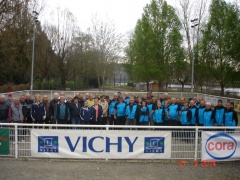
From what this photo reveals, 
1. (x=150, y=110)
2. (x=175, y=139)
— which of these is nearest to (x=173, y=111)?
(x=150, y=110)

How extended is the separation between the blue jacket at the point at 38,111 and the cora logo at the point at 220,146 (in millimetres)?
5701

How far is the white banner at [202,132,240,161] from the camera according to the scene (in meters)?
6.77

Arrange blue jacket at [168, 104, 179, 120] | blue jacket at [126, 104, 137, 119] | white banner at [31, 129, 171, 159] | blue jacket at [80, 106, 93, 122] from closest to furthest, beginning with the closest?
1. white banner at [31, 129, 171, 159]
2. blue jacket at [80, 106, 93, 122]
3. blue jacket at [168, 104, 179, 120]
4. blue jacket at [126, 104, 137, 119]

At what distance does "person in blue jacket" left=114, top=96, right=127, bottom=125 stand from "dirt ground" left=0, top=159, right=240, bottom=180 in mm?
2972

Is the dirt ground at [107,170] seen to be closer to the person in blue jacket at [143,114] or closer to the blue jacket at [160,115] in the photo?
the blue jacket at [160,115]

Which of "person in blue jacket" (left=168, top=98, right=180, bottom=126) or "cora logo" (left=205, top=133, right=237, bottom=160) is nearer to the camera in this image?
"cora logo" (left=205, top=133, right=237, bottom=160)

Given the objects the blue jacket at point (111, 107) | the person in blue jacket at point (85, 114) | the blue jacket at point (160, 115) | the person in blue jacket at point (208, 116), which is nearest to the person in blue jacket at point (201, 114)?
the person in blue jacket at point (208, 116)

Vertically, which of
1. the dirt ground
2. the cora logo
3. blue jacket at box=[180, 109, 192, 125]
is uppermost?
blue jacket at box=[180, 109, 192, 125]

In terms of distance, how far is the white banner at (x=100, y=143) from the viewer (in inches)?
263

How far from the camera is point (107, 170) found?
6219 mm

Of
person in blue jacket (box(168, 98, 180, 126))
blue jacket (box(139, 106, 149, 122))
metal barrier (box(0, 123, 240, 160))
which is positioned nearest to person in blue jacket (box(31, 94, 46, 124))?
metal barrier (box(0, 123, 240, 160))

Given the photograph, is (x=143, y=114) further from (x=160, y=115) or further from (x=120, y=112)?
(x=120, y=112)

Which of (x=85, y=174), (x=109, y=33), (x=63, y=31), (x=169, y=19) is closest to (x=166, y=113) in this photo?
(x=85, y=174)

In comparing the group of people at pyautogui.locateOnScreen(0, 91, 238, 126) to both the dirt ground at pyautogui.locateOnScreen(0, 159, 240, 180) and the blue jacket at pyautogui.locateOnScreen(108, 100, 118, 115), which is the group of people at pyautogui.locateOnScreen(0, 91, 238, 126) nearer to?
the blue jacket at pyautogui.locateOnScreen(108, 100, 118, 115)
